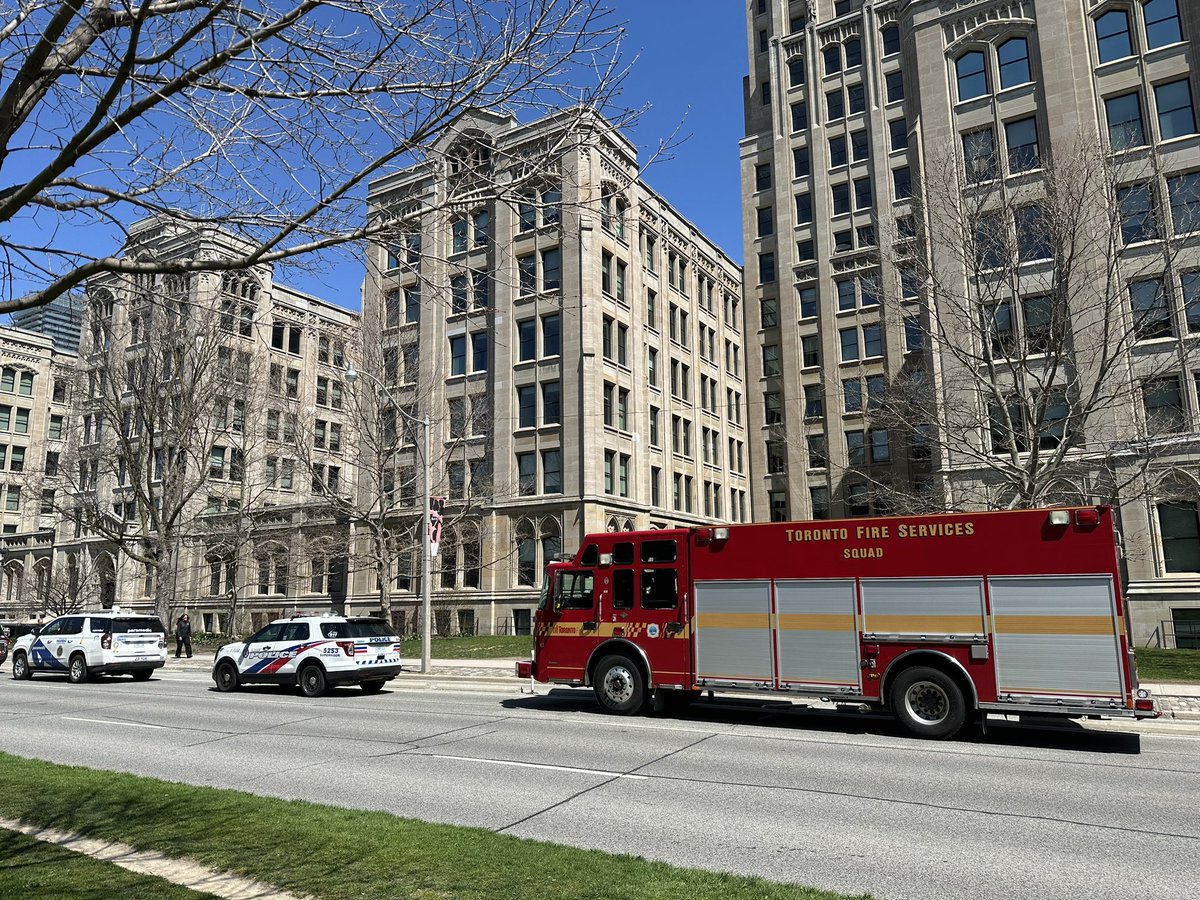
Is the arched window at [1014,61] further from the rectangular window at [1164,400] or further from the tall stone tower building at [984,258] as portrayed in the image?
the rectangular window at [1164,400]

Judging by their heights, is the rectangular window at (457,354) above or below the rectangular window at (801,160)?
below

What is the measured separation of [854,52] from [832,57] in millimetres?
1471

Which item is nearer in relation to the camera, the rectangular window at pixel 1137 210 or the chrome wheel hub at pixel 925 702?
the chrome wheel hub at pixel 925 702

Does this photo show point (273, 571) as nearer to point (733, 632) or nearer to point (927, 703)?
point (733, 632)

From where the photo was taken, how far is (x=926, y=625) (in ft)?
42.1

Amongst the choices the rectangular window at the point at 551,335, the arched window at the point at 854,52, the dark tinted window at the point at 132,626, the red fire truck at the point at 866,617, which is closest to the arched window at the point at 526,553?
the rectangular window at the point at 551,335

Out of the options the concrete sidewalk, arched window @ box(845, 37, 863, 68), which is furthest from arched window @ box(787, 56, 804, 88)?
the concrete sidewalk

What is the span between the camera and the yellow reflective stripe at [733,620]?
14227 millimetres

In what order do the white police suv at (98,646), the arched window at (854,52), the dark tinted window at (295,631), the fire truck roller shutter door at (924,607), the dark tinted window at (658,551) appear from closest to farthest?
1. the fire truck roller shutter door at (924,607)
2. the dark tinted window at (658,551)
3. the dark tinted window at (295,631)
4. the white police suv at (98,646)
5. the arched window at (854,52)

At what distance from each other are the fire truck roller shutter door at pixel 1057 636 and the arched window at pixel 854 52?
49753 mm

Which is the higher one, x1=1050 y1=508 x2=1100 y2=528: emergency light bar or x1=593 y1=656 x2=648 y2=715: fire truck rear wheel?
x1=1050 y1=508 x2=1100 y2=528: emergency light bar

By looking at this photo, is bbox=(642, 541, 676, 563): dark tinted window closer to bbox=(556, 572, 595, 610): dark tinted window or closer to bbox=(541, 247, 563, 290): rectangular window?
bbox=(556, 572, 595, 610): dark tinted window

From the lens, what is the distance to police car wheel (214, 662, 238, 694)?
2053 centimetres

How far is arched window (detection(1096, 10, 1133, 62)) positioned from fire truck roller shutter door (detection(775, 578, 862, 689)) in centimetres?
3533
